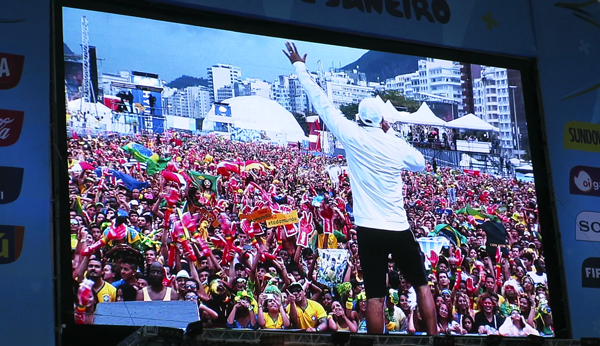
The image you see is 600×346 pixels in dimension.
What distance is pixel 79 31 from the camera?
17.7ft

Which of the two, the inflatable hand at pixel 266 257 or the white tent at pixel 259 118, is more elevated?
the white tent at pixel 259 118

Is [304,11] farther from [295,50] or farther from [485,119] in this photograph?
[485,119]

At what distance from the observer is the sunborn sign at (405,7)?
6555 millimetres

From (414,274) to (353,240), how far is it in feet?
1.89

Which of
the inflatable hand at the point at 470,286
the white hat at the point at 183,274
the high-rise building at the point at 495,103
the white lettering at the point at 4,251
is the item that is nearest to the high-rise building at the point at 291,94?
the white hat at the point at 183,274

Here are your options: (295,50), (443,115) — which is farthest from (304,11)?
(443,115)

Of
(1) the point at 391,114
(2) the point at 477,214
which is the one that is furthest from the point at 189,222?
(2) the point at 477,214

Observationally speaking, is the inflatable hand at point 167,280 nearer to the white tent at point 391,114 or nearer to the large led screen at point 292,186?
the large led screen at point 292,186

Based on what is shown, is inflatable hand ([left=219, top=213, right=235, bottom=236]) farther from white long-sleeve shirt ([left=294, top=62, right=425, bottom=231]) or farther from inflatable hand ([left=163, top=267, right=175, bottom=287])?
white long-sleeve shirt ([left=294, top=62, right=425, bottom=231])

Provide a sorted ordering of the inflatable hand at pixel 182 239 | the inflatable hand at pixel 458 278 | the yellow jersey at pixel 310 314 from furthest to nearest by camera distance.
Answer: the inflatable hand at pixel 458 278 < the yellow jersey at pixel 310 314 < the inflatable hand at pixel 182 239

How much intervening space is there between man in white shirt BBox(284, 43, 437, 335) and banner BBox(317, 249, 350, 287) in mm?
160

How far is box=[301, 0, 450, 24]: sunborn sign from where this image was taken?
655cm

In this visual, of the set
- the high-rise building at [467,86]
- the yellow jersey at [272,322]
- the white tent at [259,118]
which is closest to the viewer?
the yellow jersey at [272,322]

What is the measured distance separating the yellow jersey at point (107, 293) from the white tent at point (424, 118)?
9.18 feet
